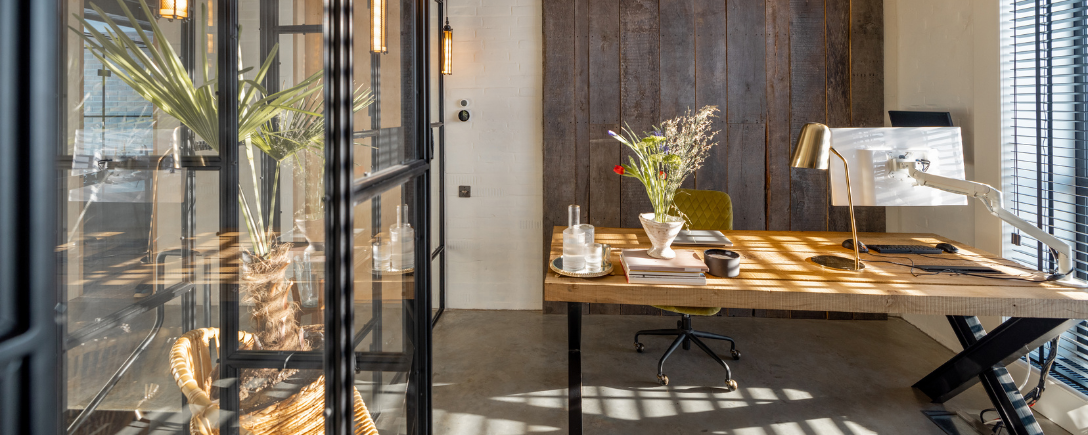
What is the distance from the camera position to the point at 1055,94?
2.53 m

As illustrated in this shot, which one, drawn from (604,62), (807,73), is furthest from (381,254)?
(807,73)

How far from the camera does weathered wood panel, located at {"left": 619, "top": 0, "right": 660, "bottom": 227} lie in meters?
4.00

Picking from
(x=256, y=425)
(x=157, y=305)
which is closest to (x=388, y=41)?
(x=157, y=305)

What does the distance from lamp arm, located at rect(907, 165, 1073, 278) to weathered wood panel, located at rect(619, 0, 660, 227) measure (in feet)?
6.61

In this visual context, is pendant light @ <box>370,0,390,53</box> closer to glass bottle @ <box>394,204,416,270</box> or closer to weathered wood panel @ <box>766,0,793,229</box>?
glass bottle @ <box>394,204,416,270</box>

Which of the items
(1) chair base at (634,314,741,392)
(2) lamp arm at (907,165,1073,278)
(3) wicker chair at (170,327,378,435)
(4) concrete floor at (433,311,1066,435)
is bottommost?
(4) concrete floor at (433,311,1066,435)

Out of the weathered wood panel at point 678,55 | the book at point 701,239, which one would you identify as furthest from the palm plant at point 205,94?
the weathered wood panel at point 678,55

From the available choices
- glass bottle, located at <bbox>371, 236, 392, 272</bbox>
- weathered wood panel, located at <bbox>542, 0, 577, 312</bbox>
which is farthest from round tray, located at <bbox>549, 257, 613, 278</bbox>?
weathered wood panel, located at <bbox>542, 0, 577, 312</bbox>

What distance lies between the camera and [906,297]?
1.90 m

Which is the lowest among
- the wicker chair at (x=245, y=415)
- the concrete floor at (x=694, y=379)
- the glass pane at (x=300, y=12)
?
the concrete floor at (x=694, y=379)

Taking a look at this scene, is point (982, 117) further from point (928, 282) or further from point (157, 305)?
point (157, 305)

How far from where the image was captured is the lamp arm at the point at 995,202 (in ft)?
6.43

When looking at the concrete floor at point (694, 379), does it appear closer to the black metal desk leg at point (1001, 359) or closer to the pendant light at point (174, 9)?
the black metal desk leg at point (1001, 359)

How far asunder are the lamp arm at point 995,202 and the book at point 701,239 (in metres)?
0.83
